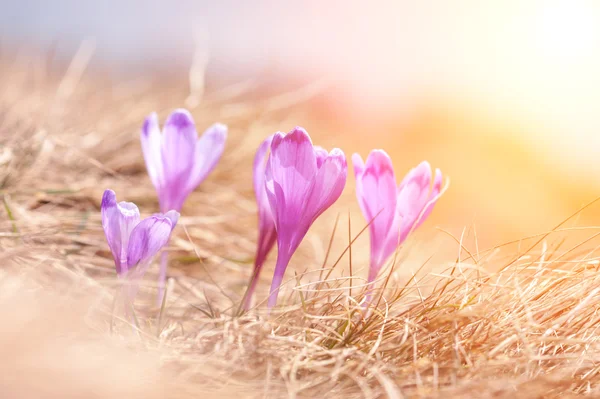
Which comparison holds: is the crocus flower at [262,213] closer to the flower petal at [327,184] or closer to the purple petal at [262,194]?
the purple petal at [262,194]

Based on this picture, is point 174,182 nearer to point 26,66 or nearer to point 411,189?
point 411,189

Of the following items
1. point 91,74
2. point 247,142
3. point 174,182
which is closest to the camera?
point 174,182

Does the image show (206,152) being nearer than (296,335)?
No

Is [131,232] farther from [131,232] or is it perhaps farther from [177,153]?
[177,153]

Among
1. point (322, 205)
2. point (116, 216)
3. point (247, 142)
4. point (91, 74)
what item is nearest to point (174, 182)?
point (116, 216)

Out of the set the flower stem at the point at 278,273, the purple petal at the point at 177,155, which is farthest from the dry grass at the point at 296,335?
the purple petal at the point at 177,155

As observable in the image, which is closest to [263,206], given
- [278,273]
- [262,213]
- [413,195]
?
[262,213]

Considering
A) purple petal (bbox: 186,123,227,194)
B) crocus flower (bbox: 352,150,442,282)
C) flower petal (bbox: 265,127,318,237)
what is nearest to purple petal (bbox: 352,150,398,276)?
crocus flower (bbox: 352,150,442,282)

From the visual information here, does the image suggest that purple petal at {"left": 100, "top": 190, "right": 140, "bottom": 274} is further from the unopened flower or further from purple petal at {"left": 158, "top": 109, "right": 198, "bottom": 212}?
purple petal at {"left": 158, "top": 109, "right": 198, "bottom": 212}
